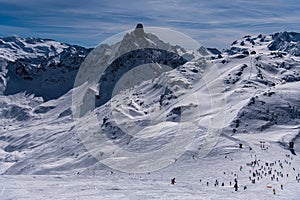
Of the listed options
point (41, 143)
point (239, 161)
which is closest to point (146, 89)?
point (41, 143)

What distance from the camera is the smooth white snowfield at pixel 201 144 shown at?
38.1 meters

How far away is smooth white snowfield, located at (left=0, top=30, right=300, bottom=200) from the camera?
125 ft

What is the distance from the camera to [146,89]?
7229 inches

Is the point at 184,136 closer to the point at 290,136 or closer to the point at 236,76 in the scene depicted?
the point at 290,136

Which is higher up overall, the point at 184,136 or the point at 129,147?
the point at 184,136

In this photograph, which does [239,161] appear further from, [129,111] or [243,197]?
[129,111]

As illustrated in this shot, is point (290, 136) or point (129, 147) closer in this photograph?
point (290, 136)

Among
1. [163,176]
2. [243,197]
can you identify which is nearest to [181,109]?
[163,176]

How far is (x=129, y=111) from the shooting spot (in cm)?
15225

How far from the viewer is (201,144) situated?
71.2 m

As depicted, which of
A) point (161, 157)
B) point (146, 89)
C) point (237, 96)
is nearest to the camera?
point (161, 157)

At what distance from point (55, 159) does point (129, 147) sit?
47011 millimetres

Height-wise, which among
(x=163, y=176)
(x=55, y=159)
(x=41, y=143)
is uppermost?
(x=163, y=176)

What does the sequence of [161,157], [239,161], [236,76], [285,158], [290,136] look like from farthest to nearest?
[236,76], [290,136], [161,157], [285,158], [239,161]
